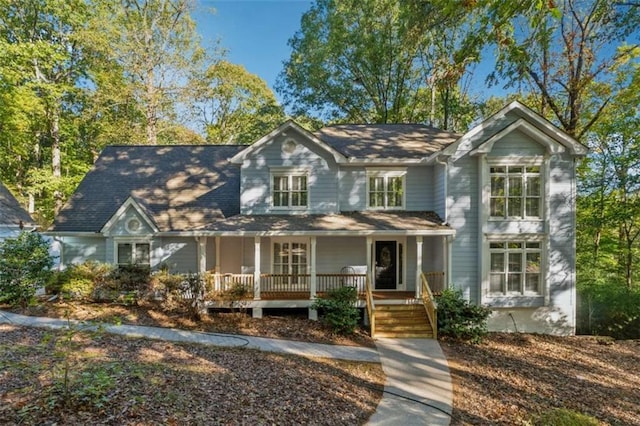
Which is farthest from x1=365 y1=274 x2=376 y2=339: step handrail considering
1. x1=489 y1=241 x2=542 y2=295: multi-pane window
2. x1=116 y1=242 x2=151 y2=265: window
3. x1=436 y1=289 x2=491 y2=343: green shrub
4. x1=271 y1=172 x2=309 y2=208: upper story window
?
x1=116 y1=242 x2=151 y2=265: window

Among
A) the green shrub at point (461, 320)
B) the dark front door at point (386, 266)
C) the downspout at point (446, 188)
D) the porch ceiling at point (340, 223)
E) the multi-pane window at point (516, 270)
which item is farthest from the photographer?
the dark front door at point (386, 266)

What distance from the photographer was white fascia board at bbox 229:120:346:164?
12859 millimetres

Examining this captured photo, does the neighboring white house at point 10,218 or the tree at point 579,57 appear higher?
the tree at point 579,57

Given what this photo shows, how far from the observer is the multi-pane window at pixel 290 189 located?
523 inches

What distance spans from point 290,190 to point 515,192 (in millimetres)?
8329

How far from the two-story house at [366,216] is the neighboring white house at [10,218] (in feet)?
12.7

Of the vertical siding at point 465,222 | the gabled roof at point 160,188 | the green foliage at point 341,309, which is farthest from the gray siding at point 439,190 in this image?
the gabled roof at point 160,188

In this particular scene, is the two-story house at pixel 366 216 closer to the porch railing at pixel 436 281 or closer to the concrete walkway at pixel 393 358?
the porch railing at pixel 436 281

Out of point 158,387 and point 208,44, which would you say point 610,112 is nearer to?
point 158,387

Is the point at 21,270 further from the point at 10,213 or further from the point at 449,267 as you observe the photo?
the point at 449,267

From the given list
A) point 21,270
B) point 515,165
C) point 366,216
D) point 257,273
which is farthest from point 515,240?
point 21,270

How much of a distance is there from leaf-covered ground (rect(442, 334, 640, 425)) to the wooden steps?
3.01 ft

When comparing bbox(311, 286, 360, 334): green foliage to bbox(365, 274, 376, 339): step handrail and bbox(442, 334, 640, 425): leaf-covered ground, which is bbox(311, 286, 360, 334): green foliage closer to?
bbox(365, 274, 376, 339): step handrail

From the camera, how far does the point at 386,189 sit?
13.6 metres
